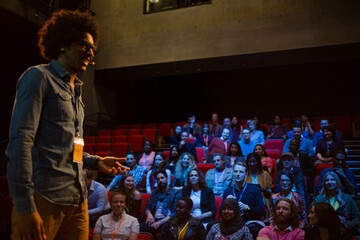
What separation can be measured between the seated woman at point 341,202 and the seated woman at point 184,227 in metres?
1.41

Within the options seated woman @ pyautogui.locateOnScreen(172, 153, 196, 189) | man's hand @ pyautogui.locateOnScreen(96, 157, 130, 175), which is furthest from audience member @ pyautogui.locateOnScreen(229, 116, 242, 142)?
man's hand @ pyautogui.locateOnScreen(96, 157, 130, 175)

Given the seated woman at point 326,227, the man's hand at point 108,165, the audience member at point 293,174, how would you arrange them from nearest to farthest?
the man's hand at point 108,165 → the seated woman at point 326,227 → the audience member at point 293,174

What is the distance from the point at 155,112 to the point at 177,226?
27.5 ft

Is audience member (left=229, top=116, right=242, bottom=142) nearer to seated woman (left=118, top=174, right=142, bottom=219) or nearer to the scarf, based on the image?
seated woman (left=118, top=174, right=142, bottom=219)

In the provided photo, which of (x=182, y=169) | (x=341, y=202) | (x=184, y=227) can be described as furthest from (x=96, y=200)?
(x=341, y=202)

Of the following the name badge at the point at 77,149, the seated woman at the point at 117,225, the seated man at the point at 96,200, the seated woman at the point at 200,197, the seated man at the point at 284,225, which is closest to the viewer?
the name badge at the point at 77,149

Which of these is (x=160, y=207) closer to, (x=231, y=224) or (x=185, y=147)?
(x=231, y=224)

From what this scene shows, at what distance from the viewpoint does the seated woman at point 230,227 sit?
2.96 m

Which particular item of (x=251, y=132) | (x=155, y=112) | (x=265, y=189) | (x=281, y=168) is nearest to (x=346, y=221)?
(x=265, y=189)

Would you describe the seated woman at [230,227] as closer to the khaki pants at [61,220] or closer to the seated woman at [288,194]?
the seated woman at [288,194]

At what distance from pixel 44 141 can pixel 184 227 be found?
2531 millimetres

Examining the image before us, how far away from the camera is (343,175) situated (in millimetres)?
3938

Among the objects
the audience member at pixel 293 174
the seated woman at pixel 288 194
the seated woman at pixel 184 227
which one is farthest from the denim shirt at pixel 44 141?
the audience member at pixel 293 174

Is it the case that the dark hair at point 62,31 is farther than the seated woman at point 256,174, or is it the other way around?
the seated woman at point 256,174
